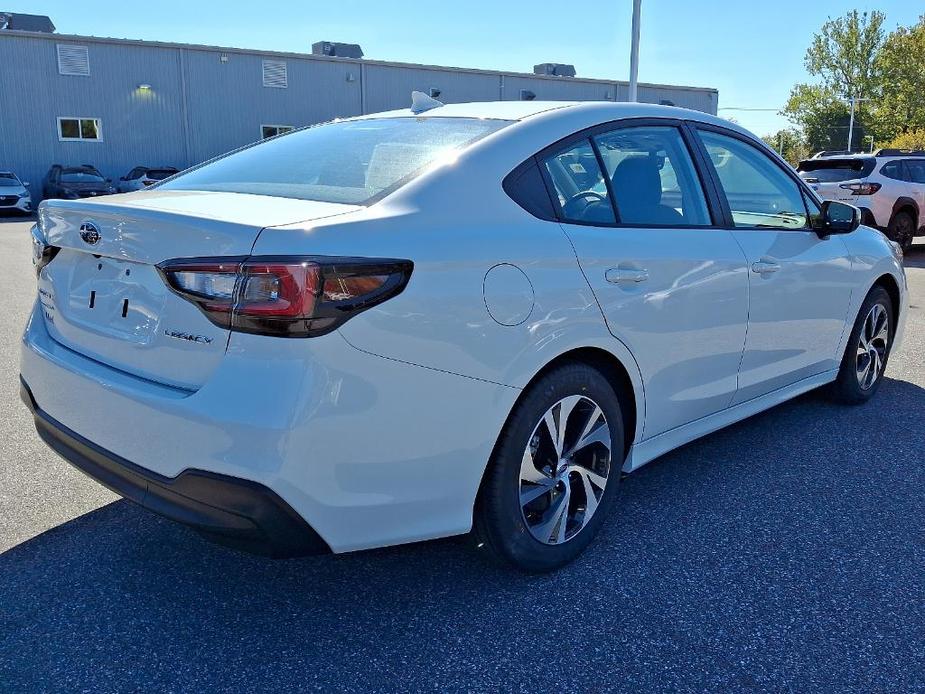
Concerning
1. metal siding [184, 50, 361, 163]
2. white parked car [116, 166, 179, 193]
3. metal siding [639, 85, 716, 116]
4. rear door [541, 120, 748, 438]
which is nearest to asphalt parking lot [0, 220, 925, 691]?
rear door [541, 120, 748, 438]

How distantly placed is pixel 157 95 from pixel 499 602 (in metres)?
30.7

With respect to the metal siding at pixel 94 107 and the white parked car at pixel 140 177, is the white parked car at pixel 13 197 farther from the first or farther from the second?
the metal siding at pixel 94 107

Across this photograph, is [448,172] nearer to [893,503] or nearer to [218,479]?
[218,479]

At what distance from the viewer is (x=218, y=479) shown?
217cm

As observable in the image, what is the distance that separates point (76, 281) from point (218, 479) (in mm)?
990

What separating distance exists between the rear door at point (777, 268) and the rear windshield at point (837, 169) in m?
9.90

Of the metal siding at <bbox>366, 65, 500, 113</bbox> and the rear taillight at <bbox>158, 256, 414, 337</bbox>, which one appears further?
the metal siding at <bbox>366, 65, 500, 113</bbox>

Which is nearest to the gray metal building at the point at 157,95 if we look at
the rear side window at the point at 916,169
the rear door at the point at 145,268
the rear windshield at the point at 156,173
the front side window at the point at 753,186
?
the rear windshield at the point at 156,173

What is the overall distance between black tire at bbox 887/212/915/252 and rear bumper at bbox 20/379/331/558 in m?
13.3

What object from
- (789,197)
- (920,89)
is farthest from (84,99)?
(920,89)

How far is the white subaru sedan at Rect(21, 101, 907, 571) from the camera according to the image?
2150mm

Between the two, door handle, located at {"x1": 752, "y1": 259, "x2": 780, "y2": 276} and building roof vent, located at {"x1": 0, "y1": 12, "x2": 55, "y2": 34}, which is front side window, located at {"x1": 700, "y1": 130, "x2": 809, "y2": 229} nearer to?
door handle, located at {"x1": 752, "y1": 259, "x2": 780, "y2": 276}

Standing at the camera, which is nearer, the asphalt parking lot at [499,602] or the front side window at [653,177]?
the asphalt parking lot at [499,602]

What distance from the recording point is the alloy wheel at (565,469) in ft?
9.00
